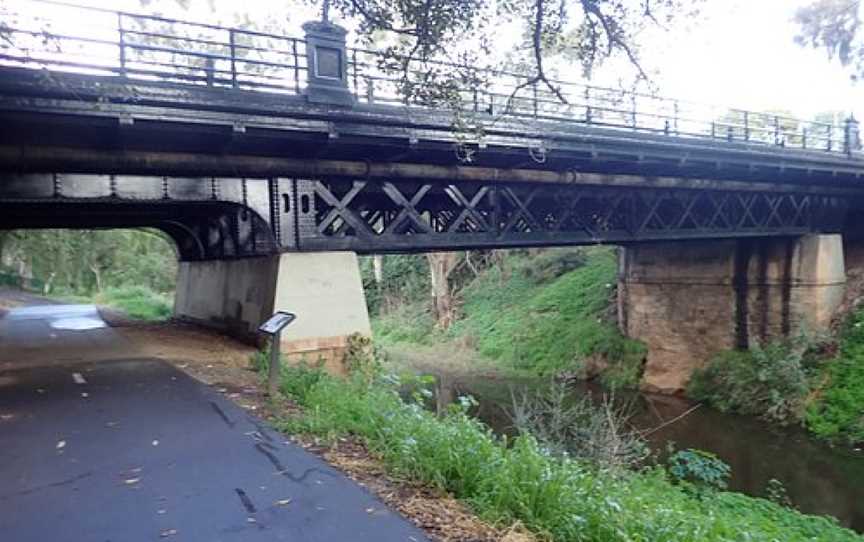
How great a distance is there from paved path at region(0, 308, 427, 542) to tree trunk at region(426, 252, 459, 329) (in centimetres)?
2278

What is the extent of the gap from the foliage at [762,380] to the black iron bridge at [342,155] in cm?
374

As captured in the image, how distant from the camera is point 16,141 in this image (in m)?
9.50

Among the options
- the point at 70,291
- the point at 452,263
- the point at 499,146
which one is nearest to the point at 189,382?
the point at 499,146

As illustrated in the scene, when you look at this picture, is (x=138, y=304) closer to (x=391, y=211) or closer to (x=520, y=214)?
(x=391, y=211)

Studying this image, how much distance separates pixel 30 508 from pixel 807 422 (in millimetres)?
17483

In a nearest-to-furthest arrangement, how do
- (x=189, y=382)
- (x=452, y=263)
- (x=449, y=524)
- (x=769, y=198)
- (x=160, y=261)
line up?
(x=449, y=524)
(x=189, y=382)
(x=769, y=198)
(x=452, y=263)
(x=160, y=261)

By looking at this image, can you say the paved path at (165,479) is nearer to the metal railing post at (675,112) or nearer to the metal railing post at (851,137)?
the metal railing post at (675,112)

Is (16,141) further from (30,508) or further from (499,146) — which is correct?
(499,146)

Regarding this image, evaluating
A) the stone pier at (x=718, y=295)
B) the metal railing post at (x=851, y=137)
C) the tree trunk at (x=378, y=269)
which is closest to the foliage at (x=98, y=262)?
the tree trunk at (x=378, y=269)

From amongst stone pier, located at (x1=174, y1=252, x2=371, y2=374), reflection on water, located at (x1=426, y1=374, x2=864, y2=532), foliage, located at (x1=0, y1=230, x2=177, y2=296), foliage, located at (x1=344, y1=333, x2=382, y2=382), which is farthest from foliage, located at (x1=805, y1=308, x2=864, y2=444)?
foliage, located at (x1=0, y1=230, x2=177, y2=296)

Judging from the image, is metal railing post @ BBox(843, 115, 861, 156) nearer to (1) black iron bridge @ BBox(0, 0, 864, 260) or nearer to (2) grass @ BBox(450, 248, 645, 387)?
(1) black iron bridge @ BBox(0, 0, 864, 260)

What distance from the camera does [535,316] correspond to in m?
26.7

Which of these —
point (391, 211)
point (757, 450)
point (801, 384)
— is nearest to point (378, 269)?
point (391, 211)

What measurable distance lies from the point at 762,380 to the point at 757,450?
3.61m
